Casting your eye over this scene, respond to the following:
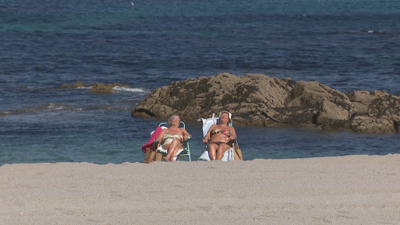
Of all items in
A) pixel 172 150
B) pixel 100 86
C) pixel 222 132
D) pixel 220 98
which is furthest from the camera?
pixel 100 86

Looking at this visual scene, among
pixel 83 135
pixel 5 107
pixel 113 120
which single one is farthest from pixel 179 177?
pixel 5 107

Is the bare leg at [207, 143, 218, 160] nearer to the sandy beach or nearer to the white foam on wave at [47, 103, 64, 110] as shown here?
the sandy beach

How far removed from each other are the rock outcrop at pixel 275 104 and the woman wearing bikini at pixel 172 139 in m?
4.01

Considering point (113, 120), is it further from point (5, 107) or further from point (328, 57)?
point (328, 57)

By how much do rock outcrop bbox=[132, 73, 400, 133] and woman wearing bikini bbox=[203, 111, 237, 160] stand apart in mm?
3711

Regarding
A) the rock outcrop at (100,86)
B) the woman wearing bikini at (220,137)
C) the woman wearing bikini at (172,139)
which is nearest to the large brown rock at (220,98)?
the rock outcrop at (100,86)

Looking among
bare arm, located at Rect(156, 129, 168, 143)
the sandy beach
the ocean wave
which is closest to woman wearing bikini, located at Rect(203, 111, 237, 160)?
bare arm, located at Rect(156, 129, 168, 143)

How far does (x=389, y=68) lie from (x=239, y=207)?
18.1 meters

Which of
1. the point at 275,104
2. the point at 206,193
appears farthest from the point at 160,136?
the point at 275,104

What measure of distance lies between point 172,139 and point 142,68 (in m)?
13.8

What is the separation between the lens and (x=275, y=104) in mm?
13289

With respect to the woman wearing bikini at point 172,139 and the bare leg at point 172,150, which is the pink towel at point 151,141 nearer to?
the woman wearing bikini at point 172,139

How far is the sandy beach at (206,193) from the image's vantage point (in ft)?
16.8

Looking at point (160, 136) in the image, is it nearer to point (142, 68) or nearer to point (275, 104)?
point (275, 104)
